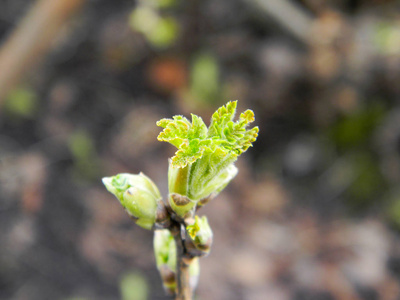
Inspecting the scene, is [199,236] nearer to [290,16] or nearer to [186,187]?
[186,187]

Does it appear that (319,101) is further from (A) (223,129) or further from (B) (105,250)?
(A) (223,129)

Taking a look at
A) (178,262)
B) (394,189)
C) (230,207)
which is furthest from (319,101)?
(178,262)

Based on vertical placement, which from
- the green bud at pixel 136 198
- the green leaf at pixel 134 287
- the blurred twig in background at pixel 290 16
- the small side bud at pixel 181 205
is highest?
the blurred twig in background at pixel 290 16

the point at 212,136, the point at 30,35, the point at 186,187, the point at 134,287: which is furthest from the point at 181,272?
the point at 30,35

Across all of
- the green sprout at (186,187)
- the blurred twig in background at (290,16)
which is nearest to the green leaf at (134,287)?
the green sprout at (186,187)

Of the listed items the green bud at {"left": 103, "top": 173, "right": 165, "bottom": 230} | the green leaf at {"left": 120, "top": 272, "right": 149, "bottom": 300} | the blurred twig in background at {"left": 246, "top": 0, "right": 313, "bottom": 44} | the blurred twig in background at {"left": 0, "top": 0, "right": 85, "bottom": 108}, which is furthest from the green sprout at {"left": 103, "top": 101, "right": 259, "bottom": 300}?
the blurred twig in background at {"left": 246, "top": 0, "right": 313, "bottom": 44}

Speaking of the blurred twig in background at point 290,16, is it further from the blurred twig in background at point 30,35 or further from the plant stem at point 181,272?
the plant stem at point 181,272

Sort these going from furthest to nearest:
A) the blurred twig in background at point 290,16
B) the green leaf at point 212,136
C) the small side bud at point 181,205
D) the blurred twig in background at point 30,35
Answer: the blurred twig in background at point 290,16 < the blurred twig in background at point 30,35 < the small side bud at point 181,205 < the green leaf at point 212,136
